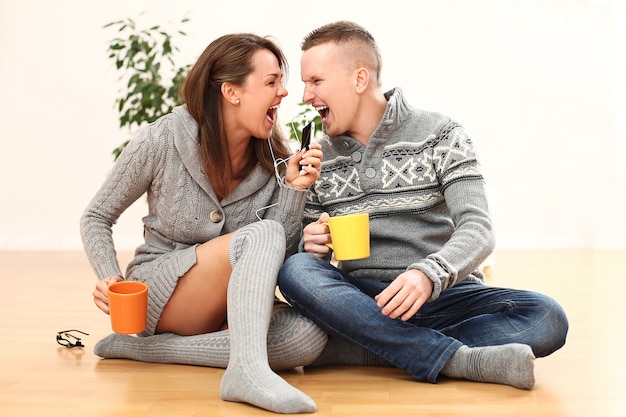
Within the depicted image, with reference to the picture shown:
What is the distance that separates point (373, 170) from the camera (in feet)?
6.74

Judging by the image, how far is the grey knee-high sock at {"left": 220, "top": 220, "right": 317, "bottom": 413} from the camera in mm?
1564

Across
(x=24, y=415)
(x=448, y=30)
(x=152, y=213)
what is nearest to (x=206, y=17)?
(x=448, y=30)

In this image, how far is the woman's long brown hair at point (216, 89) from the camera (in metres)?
2.10

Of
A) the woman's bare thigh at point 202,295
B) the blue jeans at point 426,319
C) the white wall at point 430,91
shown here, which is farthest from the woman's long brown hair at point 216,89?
the white wall at point 430,91

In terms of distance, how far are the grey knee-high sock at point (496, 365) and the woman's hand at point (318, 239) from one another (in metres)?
0.40

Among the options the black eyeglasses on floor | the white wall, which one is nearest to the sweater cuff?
the black eyeglasses on floor

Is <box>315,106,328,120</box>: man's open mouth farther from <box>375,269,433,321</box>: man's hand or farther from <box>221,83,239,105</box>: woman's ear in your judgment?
<box>375,269,433,321</box>: man's hand

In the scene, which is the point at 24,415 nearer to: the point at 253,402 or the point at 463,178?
the point at 253,402

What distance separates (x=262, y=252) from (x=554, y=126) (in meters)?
3.71

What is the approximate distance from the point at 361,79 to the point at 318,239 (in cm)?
45

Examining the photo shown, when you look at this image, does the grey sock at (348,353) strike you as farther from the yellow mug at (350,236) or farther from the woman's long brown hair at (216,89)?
the woman's long brown hair at (216,89)

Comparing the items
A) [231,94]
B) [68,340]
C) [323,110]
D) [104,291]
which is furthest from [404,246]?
[68,340]

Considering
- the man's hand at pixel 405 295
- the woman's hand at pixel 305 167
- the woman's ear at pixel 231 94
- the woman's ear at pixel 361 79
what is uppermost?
the woman's ear at pixel 361 79

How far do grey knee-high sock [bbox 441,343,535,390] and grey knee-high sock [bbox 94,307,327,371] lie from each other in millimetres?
316
